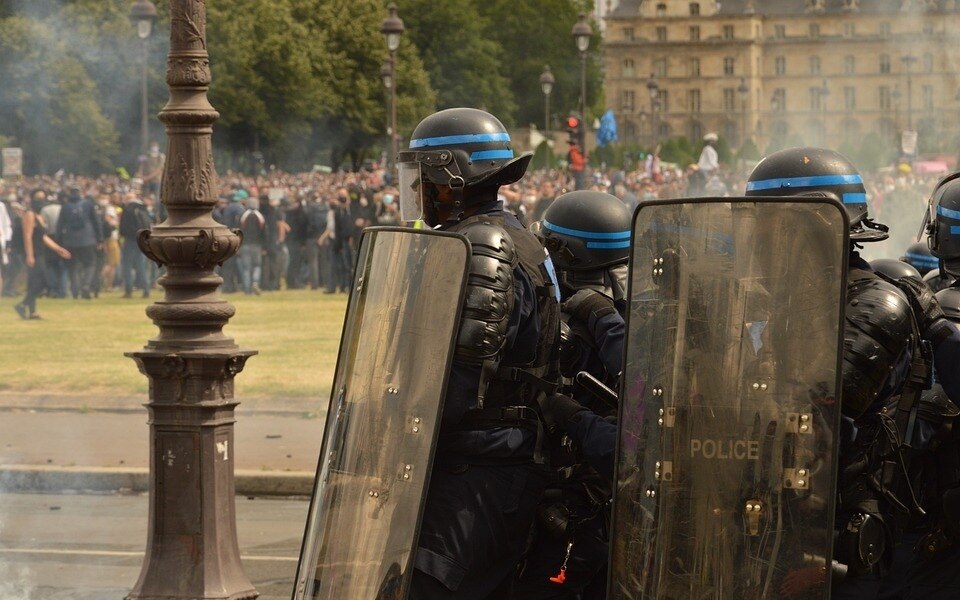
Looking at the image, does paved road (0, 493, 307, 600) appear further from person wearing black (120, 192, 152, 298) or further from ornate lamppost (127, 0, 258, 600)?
person wearing black (120, 192, 152, 298)

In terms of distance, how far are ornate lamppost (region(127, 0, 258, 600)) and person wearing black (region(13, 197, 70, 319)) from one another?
14.5 meters

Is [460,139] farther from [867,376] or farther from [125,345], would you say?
[125,345]

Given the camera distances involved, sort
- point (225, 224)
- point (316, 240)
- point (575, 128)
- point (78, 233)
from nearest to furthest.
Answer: point (78, 233), point (225, 224), point (316, 240), point (575, 128)

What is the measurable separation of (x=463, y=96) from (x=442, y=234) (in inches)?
3127

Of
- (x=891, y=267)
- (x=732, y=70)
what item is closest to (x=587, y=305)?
(x=891, y=267)

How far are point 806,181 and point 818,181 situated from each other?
28 millimetres

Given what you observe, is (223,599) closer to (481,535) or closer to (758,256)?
(481,535)

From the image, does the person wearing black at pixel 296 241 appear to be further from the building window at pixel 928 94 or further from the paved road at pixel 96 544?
the paved road at pixel 96 544

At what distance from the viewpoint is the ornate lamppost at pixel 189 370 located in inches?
240

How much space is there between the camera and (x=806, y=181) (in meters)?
3.88

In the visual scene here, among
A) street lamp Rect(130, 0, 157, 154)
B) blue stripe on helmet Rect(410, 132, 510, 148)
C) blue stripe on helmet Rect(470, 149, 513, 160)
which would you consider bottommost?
blue stripe on helmet Rect(470, 149, 513, 160)

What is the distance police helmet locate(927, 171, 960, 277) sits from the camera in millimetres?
4441

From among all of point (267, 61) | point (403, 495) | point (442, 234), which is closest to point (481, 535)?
point (403, 495)

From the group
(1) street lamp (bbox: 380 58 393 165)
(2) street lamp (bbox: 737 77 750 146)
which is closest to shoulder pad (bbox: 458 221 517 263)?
(1) street lamp (bbox: 380 58 393 165)
